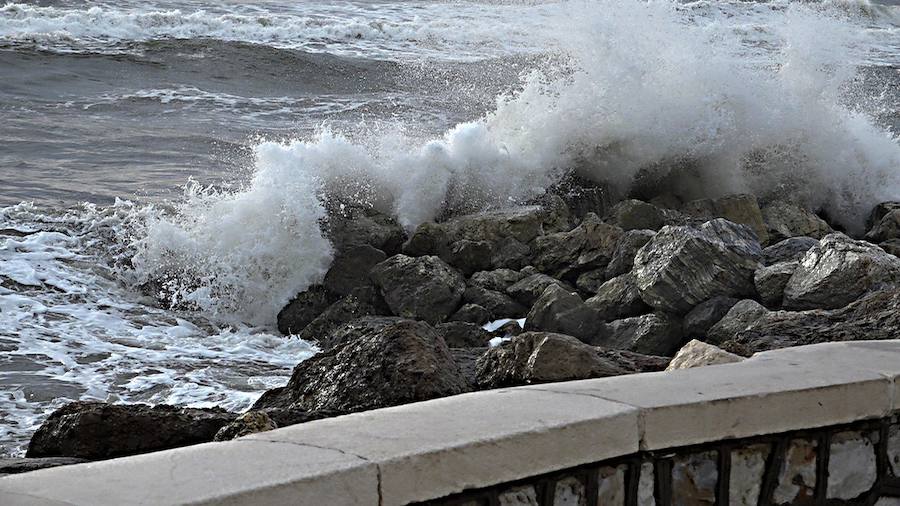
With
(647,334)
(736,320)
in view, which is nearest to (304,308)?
(647,334)

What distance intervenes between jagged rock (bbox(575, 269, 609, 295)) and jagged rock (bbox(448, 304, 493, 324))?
71cm

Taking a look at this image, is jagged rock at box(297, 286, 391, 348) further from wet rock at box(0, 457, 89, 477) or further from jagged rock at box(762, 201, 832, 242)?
wet rock at box(0, 457, 89, 477)

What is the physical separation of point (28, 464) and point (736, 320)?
3.57 meters

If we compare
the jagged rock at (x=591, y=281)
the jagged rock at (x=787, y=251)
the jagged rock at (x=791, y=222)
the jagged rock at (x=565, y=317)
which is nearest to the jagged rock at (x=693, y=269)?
the jagged rock at (x=565, y=317)

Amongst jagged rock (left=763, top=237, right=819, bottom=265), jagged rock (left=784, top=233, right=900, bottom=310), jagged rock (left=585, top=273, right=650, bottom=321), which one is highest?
jagged rock (left=784, top=233, right=900, bottom=310)

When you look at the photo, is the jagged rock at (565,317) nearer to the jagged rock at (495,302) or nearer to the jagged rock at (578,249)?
the jagged rock at (495,302)

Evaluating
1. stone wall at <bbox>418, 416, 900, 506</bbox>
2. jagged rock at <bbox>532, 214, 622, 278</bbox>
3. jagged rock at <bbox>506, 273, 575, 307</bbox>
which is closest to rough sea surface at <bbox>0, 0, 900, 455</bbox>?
jagged rock at <bbox>532, 214, 622, 278</bbox>

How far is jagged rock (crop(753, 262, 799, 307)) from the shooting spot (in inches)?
231

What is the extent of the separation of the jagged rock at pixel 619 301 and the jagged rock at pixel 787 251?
2.82 feet

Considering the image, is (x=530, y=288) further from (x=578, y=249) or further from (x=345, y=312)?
(x=345, y=312)

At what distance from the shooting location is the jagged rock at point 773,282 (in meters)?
5.86

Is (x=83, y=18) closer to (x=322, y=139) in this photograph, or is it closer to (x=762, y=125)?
(x=322, y=139)

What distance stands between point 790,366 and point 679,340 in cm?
305

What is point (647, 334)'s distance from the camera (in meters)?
5.88
